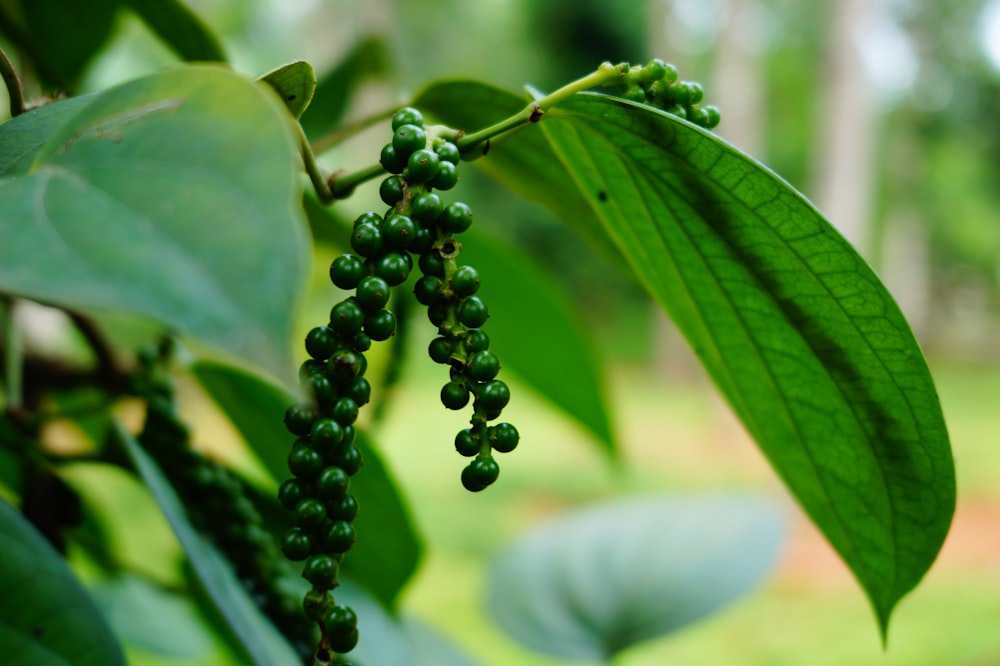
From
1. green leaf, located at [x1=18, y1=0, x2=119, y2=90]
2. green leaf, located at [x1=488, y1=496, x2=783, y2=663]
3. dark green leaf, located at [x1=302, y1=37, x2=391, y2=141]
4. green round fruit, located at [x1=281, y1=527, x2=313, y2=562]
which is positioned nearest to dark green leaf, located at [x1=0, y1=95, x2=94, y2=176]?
green round fruit, located at [x1=281, y1=527, x2=313, y2=562]

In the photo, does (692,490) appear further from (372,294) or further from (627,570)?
(372,294)

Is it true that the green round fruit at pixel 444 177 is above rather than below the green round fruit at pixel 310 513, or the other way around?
above

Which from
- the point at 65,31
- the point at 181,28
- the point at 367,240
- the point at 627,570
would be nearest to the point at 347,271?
the point at 367,240

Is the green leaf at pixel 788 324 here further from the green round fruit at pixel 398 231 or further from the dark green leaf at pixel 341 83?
the dark green leaf at pixel 341 83

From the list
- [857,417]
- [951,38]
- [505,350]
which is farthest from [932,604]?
[951,38]

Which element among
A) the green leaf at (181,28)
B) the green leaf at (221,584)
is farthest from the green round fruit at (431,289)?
the green leaf at (181,28)

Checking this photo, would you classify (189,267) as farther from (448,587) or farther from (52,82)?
(448,587)

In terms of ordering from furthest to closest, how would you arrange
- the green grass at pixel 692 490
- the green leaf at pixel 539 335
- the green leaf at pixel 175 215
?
the green grass at pixel 692 490
the green leaf at pixel 539 335
the green leaf at pixel 175 215
